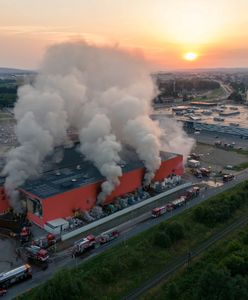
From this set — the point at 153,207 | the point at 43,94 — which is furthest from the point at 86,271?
the point at 43,94

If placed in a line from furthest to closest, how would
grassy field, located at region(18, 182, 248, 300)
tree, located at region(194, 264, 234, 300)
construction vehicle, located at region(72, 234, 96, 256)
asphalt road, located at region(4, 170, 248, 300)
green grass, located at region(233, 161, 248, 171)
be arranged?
green grass, located at region(233, 161, 248, 171) < construction vehicle, located at region(72, 234, 96, 256) < asphalt road, located at region(4, 170, 248, 300) < grassy field, located at region(18, 182, 248, 300) < tree, located at region(194, 264, 234, 300)

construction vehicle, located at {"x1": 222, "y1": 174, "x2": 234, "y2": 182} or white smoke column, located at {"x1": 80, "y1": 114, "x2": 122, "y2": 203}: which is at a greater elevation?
white smoke column, located at {"x1": 80, "y1": 114, "x2": 122, "y2": 203}

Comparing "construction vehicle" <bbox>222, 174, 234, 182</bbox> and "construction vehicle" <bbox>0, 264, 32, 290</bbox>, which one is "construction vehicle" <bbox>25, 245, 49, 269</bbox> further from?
"construction vehicle" <bbox>222, 174, 234, 182</bbox>

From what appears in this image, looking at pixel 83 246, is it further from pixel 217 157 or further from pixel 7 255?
pixel 217 157

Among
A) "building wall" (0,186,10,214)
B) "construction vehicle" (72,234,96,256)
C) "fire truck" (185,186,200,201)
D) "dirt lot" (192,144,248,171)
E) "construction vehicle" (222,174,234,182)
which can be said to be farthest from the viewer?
"dirt lot" (192,144,248,171)

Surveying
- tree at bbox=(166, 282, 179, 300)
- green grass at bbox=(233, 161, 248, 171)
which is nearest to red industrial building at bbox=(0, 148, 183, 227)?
green grass at bbox=(233, 161, 248, 171)

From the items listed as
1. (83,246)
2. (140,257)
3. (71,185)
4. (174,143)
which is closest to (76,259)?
(83,246)
